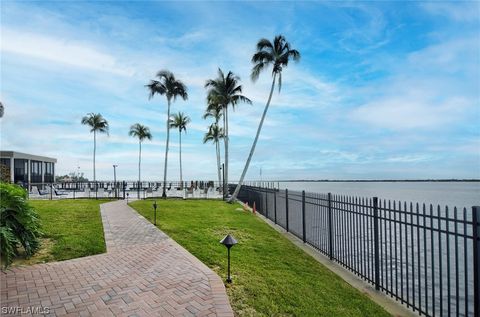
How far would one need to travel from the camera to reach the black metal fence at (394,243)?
12.0 feet

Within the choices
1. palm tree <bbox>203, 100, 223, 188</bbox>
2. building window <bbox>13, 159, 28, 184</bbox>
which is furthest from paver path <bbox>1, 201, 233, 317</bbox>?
building window <bbox>13, 159, 28, 184</bbox>

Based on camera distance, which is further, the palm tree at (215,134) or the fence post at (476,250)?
the palm tree at (215,134)

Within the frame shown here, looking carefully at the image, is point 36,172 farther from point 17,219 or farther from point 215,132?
point 17,219

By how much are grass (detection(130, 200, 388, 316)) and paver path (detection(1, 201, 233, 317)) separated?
1.15 ft

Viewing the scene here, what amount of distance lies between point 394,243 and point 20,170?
42.2 meters

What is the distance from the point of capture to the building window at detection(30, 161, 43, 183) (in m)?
39.6

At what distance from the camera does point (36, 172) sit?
4097 cm

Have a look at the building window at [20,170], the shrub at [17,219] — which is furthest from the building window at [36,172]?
the shrub at [17,219]

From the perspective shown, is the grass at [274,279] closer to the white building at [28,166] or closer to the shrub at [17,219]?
the shrub at [17,219]

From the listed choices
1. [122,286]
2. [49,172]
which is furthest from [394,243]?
[49,172]

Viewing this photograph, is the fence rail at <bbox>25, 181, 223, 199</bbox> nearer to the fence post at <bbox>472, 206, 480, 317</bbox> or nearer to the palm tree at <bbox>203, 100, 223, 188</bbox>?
the palm tree at <bbox>203, 100, 223, 188</bbox>

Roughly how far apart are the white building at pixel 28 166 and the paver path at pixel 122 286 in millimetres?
30681

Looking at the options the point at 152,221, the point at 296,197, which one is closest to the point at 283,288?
the point at 296,197

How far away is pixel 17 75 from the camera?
7465 mm
